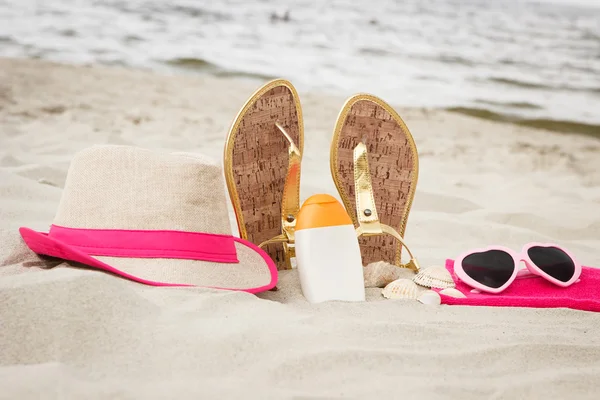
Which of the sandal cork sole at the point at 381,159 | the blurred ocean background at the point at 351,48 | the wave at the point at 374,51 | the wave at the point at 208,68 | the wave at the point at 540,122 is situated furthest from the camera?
the wave at the point at 374,51

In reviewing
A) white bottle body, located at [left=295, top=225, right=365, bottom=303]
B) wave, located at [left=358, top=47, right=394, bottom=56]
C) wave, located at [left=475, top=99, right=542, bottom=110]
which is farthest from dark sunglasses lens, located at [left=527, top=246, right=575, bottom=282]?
wave, located at [left=358, top=47, right=394, bottom=56]

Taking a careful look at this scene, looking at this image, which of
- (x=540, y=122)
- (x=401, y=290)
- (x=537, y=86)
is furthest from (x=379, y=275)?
(x=537, y=86)

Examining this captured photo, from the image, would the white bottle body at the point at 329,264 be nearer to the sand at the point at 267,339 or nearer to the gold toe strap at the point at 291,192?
the sand at the point at 267,339

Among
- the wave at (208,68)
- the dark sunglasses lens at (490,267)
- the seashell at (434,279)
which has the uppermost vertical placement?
the dark sunglasses lens at (490,267)

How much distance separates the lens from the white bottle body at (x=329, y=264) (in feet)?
5.48

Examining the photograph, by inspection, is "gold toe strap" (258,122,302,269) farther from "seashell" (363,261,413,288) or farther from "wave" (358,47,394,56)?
"wave" (358,47,394,56)

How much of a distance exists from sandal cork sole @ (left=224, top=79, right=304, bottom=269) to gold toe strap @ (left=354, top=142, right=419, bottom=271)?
0.63 ft

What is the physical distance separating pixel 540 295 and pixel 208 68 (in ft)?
19.7

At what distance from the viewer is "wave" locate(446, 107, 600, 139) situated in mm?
5668

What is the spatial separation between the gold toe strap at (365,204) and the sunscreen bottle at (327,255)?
0.24 m

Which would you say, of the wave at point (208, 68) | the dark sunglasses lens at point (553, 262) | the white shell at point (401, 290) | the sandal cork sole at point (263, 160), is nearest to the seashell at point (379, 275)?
the white shell at point (401, 290)

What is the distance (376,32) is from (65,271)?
10.1 m

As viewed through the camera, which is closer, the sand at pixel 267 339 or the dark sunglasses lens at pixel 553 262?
the sand at pixel 267 339

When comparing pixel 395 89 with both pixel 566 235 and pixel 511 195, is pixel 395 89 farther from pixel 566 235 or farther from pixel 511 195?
pixel 566 235
